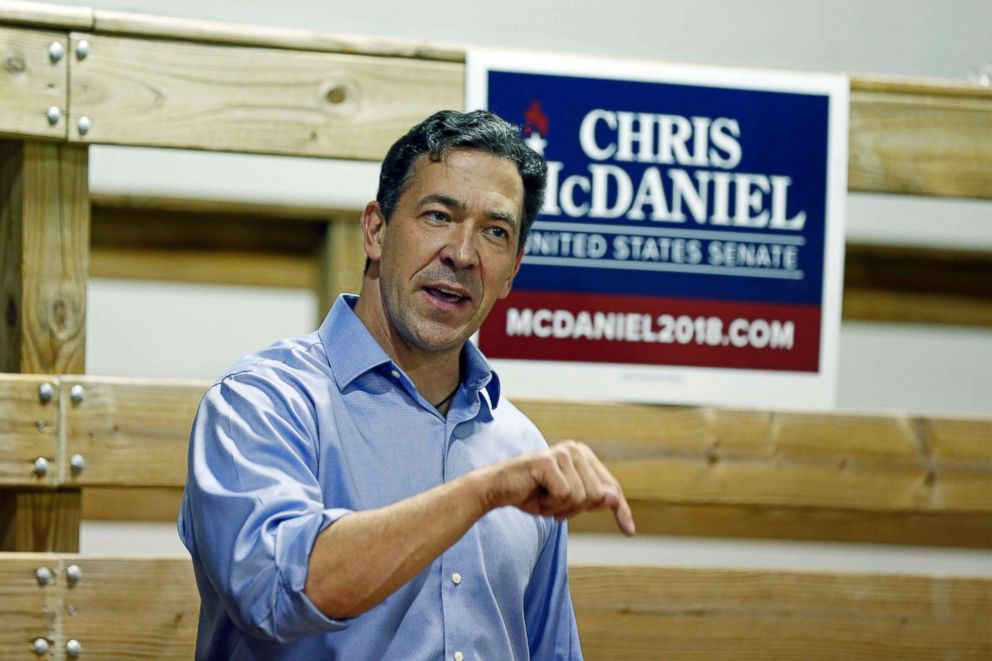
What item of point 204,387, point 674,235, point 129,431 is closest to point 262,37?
point 204,387

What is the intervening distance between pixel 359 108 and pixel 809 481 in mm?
1166

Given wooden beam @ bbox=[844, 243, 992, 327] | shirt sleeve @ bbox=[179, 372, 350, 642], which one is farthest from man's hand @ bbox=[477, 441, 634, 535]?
wooden beam @ bbox=[844, 243, 992, 327]

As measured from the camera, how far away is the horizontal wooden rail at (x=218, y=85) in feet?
8.13

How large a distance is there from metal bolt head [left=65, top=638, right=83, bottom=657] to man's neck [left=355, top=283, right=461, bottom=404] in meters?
0.91

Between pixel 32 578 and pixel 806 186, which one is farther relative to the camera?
pixel 806 186

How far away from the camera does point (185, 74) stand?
2545 millimetres

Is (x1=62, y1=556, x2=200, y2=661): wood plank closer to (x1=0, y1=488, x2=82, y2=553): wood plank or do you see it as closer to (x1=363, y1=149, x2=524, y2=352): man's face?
(x1=0, y1=488, x2=82, y2=553): wood plank

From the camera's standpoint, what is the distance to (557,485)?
1.41 metres

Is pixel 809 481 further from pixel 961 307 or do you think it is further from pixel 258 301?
pixel 258 301

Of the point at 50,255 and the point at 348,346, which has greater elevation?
the point at 50,255

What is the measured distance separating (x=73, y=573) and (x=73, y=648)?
0.13 metres

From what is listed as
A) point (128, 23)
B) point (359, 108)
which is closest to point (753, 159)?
point (359, 108)

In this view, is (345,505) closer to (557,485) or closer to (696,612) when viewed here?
(557,485)

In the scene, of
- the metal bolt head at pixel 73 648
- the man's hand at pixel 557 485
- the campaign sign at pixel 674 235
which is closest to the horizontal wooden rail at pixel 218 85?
the campaign sign at pixel 674 235
